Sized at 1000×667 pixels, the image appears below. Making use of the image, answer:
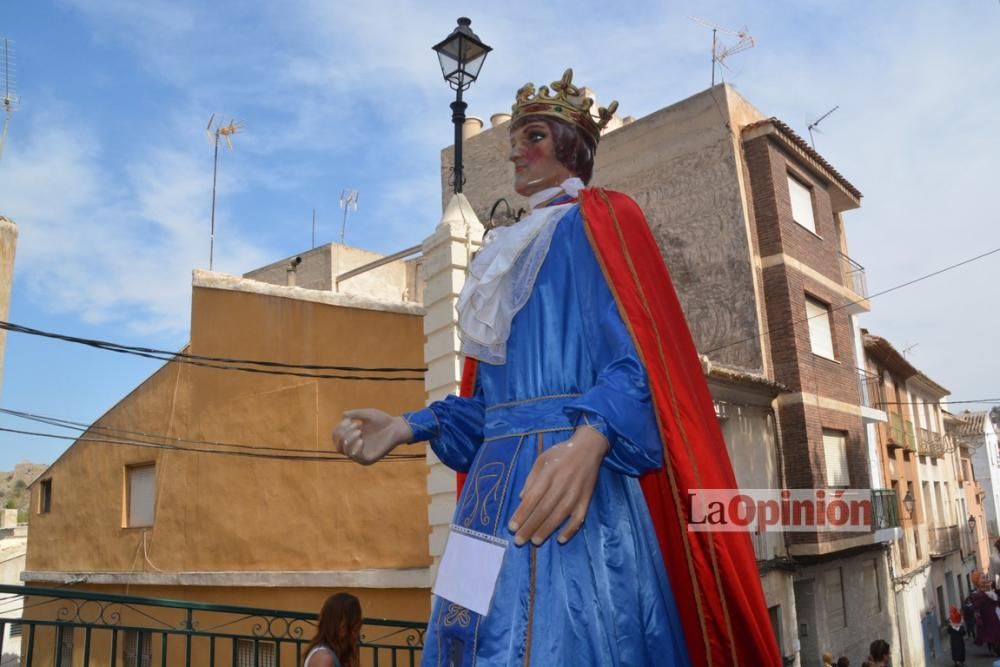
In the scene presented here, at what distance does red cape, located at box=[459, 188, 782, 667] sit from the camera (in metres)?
2.06

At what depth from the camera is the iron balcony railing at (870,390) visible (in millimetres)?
17920

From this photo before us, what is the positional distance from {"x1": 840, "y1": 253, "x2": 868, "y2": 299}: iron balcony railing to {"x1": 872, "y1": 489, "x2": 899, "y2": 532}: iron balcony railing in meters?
4.54

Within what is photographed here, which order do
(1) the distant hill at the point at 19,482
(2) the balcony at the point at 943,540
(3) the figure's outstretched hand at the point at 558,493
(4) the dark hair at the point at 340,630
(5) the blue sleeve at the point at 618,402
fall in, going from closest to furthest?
(3) the figure's outstretched hand at the point at 558,493, (5) the blue sleeve at the point at 618,402, (4) the dark hair at the point at 340,630, (2) the balcony at the point at 943,540, (1) the distant hill at the point at 19,482

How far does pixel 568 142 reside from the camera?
269 centimetres

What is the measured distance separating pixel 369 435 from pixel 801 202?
1599cm

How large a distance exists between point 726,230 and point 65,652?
48.4 ft

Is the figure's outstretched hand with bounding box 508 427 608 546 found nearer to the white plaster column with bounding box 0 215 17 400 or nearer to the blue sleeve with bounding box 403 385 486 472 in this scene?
the blue sleeve with bounding box 403 385 486 472

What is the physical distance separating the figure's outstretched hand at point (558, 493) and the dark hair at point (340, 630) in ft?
9.23

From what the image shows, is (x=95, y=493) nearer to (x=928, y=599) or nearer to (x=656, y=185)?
(x=656, y=185)

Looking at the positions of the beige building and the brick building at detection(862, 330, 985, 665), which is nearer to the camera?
the beige building

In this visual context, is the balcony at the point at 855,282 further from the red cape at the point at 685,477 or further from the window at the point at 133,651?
the red cape at the point at 685,477

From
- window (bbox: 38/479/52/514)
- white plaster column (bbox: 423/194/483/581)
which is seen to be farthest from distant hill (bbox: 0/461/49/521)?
white plaster column (bbox: 423/194/483/581)

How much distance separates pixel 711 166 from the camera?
51.1 feet

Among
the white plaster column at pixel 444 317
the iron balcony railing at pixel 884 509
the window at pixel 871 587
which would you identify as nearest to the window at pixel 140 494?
the white plaster column at pixel 444 317
